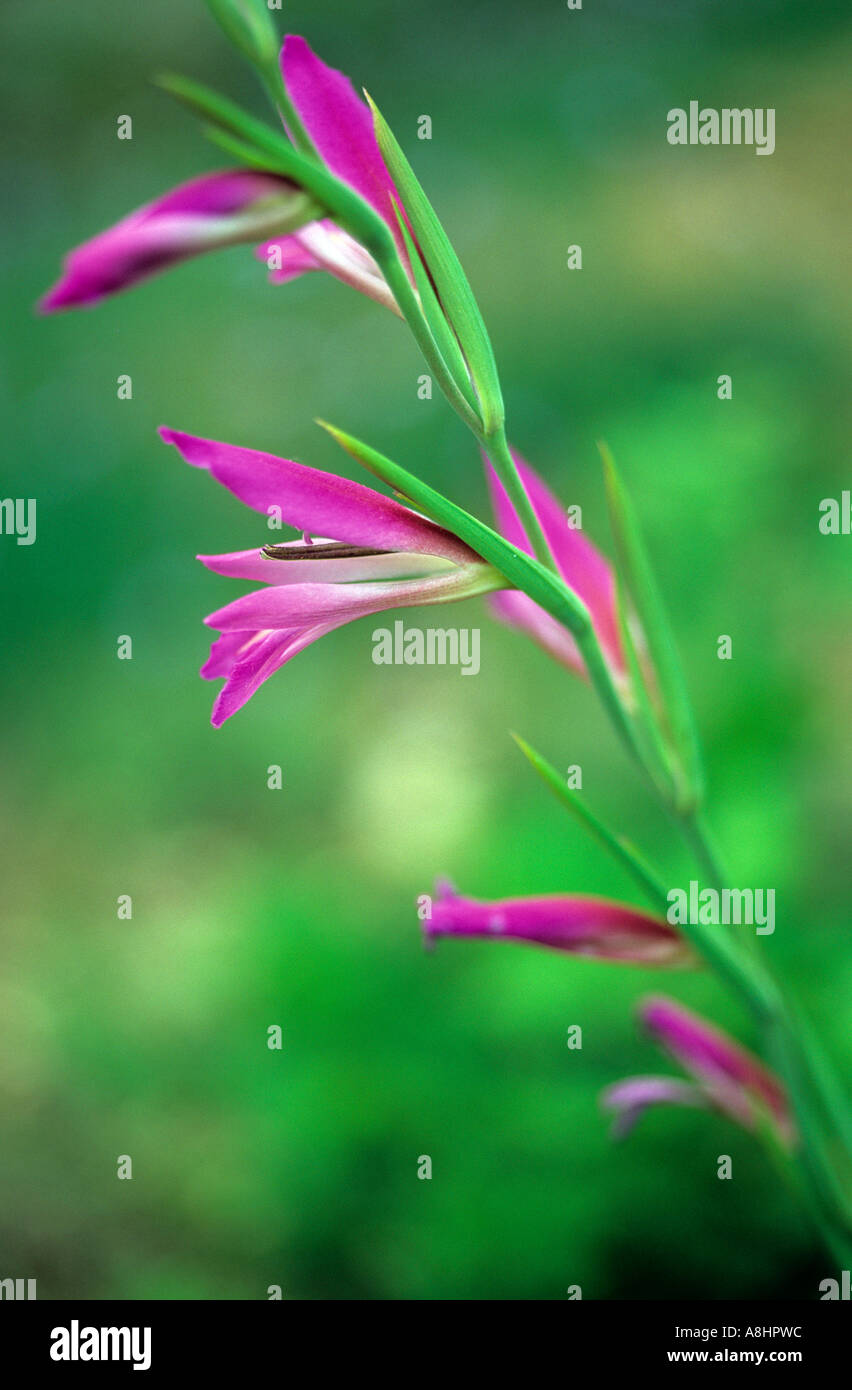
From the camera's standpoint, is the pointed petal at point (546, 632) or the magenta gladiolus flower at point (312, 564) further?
the pointed petal at point (546, 632)

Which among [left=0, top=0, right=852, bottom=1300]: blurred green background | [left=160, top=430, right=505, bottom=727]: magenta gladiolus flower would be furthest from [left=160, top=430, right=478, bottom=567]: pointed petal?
[left=0, top=0, right=852, bottom=1300]: blurred green background

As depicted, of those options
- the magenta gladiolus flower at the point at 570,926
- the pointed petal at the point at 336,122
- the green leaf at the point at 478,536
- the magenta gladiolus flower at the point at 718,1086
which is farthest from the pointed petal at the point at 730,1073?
the pointed petal at the point at 336,122

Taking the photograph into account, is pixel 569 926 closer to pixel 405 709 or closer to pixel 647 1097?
pixel 647 1097

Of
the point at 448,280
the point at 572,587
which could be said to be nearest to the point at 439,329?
the point at 448,280

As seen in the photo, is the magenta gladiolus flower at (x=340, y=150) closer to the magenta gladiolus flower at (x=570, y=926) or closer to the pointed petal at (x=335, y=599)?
the pointed petal at (x=335, y=599)

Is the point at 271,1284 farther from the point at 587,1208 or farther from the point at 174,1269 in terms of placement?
the point at 587,1208
